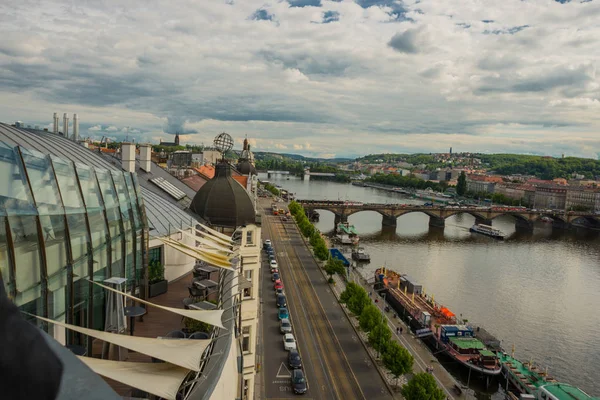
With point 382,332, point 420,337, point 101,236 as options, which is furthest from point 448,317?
point 101,236

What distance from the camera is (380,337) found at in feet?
116

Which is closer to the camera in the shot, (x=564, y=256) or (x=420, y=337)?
(x=420, y=337)

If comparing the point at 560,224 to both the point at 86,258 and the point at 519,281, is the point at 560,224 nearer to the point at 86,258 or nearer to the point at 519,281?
the point at 519,281

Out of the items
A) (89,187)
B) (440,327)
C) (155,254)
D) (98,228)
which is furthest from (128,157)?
(440,327)

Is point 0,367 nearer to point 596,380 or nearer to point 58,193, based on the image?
point 58,193

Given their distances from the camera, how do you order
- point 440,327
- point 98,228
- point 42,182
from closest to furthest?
1. point 42,182
2. point 98,228
3. point 440,327

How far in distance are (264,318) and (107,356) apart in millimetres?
32360

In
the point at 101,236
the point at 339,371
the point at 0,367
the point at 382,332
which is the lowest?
the point at 339,371

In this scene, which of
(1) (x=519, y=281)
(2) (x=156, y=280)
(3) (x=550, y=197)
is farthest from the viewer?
(3) (x=550, y=197)

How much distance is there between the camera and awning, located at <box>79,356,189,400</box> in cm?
735

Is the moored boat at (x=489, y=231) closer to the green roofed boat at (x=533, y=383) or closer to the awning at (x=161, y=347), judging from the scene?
the green roofed boat at (x=533, y=383)

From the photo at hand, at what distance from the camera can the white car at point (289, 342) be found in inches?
1415

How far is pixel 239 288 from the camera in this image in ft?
50.3

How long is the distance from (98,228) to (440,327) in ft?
123
